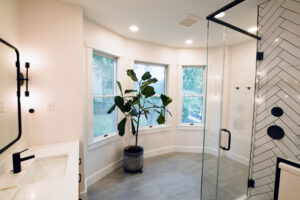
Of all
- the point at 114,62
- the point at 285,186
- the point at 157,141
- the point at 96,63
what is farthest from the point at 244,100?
the point at 96,63

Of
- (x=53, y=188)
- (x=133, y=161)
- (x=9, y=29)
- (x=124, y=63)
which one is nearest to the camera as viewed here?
(x=53, y=188)

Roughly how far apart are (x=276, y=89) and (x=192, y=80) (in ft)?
6.82

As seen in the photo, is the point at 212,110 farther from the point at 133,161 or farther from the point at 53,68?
the point at 53,68

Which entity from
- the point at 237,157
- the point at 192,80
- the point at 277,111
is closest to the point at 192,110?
the point at 192,80

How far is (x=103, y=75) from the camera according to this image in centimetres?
265

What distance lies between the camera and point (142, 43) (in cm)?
318

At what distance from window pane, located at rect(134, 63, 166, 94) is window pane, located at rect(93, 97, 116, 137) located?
1016mm

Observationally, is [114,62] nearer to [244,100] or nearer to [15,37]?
[15,37]

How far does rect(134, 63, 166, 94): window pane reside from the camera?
3307 millimetres

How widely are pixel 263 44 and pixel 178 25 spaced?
126 cm

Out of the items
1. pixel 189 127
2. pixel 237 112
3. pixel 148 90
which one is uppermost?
pixel 148 90

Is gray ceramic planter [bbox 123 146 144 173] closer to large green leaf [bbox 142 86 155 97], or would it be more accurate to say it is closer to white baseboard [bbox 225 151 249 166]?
large green leaf [bbox 142 86 155 97]

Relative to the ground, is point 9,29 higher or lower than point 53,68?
higher

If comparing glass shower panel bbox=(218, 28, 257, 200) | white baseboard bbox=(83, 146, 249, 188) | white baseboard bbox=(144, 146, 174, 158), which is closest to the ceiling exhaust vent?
glass shower panel bbox=(218, 28, 257, 200)
